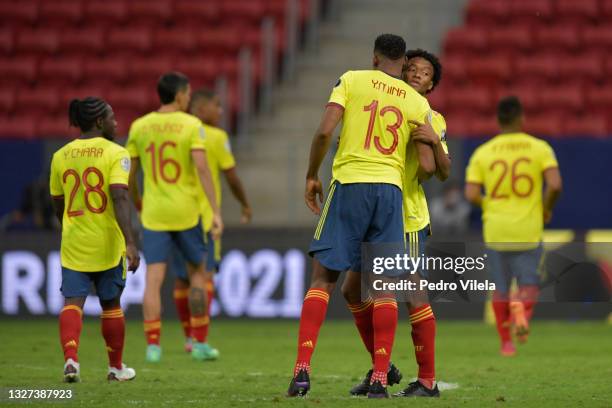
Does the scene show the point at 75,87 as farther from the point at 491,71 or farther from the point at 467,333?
the point at 467,333

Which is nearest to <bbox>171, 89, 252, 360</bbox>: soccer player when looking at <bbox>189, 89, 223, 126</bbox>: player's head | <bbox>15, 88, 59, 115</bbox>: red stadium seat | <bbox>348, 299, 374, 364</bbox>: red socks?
A: <bbox>189, 89, 223, 126</bbox>: player's head

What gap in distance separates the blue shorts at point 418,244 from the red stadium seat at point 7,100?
12480mm

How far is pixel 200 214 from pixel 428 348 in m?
3.74

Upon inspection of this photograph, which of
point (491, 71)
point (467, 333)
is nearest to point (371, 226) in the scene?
point (467, 333)

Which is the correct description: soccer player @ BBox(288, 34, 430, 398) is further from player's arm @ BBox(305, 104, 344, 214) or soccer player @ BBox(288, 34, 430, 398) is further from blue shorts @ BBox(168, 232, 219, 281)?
blue shorts @ BBox(168, 232, 219, 281)

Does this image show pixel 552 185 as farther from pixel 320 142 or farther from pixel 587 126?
pixel 587 126

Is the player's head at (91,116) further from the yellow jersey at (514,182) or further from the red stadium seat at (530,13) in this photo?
the red stadium seat at (530,13)

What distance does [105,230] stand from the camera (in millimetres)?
8781

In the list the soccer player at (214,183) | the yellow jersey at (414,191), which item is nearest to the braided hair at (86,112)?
the yellow jersey at (414,191)

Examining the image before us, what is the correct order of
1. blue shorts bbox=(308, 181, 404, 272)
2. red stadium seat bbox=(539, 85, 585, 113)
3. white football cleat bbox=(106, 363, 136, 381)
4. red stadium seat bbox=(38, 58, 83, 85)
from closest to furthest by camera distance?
blue shorts bbox=(308, 181, 404, 272)
white football cleat bbox=(106, 363, 136, 381)
red stadium seat bbox=(539, 85, 585, 113)
red stadium seat bbox=(38, 58, 83, 85)

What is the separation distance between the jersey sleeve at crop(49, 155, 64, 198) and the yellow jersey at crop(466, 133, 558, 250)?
429 cm

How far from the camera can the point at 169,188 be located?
10898 mm

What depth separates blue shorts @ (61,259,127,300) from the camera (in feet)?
28.7

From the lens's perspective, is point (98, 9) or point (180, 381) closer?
point (180, 381)
